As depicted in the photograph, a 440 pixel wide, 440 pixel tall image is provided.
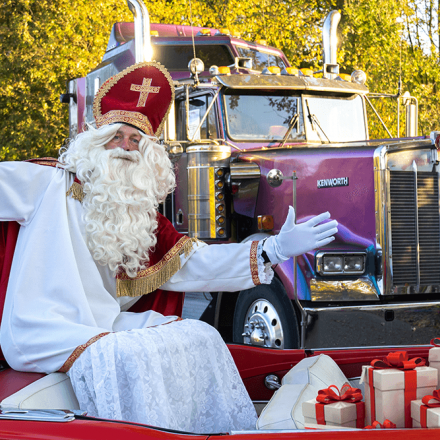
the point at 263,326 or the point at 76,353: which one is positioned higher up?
the point at 76,353

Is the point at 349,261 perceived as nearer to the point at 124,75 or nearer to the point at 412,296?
the point at 412,296

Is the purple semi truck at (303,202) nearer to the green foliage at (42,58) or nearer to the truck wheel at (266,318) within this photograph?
the truck wheel at (266,318)

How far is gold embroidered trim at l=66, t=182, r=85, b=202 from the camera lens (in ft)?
9.87

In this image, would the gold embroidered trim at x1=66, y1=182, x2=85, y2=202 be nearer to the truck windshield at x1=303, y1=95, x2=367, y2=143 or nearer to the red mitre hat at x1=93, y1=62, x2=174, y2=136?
the red mitre hat at x1=93, y1=62, x2=174, y2=136

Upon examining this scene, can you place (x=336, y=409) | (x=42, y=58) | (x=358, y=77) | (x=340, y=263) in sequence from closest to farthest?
(x=336, y=409), (x=340, y=263), (x=358, y=77), (x=42, y=58)

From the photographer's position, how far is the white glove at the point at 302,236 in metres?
2.94

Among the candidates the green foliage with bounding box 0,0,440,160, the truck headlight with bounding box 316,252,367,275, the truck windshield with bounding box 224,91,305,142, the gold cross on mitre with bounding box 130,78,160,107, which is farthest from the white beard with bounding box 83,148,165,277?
the green foliage with bounding box 0,0,440,160

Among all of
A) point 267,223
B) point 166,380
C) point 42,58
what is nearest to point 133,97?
point 166,380

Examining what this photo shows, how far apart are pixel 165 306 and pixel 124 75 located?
1115mm

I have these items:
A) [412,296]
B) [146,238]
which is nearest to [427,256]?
[412,296]

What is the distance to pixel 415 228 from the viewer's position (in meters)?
5.16

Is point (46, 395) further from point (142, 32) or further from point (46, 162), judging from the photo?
point (142, 32)

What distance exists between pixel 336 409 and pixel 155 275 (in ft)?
4.32

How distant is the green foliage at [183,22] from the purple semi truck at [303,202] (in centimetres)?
704
